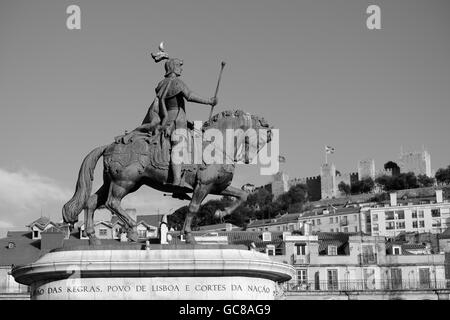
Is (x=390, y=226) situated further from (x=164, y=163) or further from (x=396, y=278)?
(x=164, y=163)

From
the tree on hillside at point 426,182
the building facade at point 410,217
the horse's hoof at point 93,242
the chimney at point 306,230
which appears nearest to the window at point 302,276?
the chimney at point 306,230

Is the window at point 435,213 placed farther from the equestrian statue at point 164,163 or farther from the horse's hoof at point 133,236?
the horse's hoof at point 133,236

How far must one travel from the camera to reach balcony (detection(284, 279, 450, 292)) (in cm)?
8119

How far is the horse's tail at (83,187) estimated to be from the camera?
79.5 feet

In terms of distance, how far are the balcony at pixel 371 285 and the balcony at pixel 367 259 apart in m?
1.84

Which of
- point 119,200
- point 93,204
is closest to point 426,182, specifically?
point 93,204

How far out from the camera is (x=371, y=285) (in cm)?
8300

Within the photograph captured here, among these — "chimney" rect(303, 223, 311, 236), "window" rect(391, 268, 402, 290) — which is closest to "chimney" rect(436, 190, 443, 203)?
"chimney" rect(303, 223, 311, 236)

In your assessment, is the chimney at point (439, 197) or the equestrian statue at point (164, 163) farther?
the chimney at point (439, 197)

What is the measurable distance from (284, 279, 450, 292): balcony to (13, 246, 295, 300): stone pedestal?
191 feet

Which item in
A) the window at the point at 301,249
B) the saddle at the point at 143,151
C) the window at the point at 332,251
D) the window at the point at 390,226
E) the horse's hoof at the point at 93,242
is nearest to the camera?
the horse's hoof at the point at 93,242

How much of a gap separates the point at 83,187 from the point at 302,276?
59.6m

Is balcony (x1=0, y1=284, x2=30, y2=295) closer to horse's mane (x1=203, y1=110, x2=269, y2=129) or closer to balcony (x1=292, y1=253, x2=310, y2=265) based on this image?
balcony (x1=292, y1=253, x2=310, y2=265)
